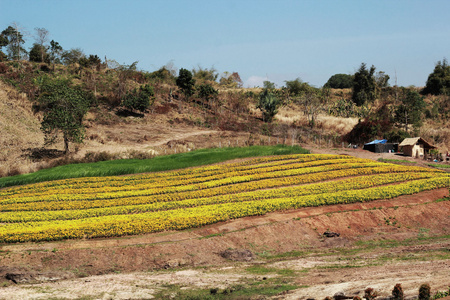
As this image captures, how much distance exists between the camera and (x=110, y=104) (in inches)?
3130

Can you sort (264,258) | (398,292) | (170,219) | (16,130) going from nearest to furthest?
(398,292) < (264,258) < (170,219) < (16,130)

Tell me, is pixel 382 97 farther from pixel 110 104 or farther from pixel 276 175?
pixel 276 175

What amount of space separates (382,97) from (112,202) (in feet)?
311

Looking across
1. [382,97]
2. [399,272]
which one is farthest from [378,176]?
[382,97]

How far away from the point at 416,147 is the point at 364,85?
187ft

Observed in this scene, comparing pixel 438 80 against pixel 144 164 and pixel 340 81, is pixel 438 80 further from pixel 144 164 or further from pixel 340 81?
pixel 144 164

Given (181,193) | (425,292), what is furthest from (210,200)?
(425,292)

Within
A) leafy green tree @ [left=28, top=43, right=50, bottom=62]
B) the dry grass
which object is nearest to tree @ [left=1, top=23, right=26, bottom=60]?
leafy green tree @ [left=28, top=43, right=50, bottom=62]

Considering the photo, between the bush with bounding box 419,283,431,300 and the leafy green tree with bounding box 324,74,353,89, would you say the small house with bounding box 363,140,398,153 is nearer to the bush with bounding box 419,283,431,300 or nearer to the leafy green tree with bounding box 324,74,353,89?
the bush with bounding box 419,283,431,300

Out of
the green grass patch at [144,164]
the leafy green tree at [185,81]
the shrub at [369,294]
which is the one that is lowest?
the shrub at [369,294]

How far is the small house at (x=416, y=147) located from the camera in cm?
5722

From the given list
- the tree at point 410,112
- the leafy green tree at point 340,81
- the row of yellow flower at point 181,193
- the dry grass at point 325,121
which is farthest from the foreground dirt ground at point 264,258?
the leafy green tree at point 340,81

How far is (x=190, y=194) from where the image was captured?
37438 millimetres

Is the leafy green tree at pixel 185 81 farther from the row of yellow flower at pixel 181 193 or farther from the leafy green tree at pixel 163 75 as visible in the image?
the row of yellow flower at pixel 181 193
